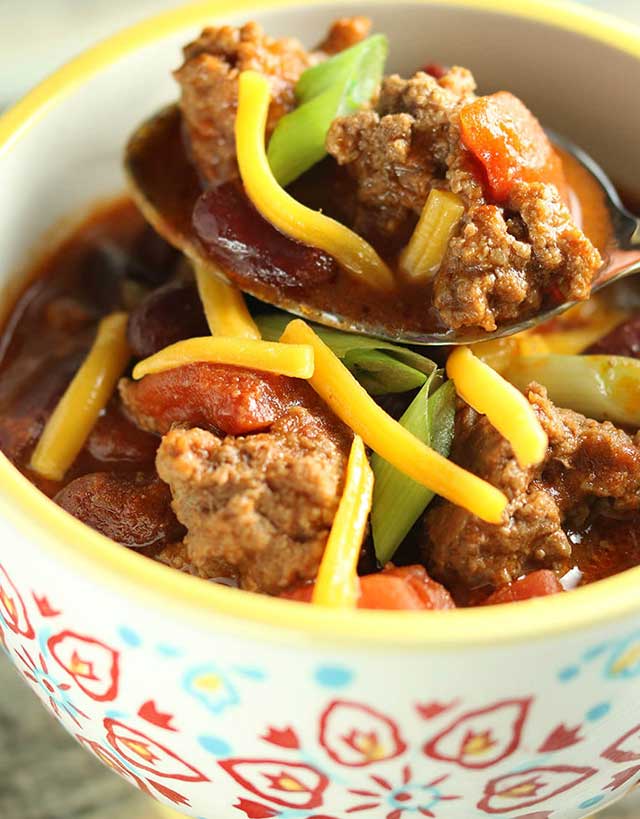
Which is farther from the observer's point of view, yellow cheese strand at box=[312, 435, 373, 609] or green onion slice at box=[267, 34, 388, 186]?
green onion slice at box=[267, 34, 388, 186]

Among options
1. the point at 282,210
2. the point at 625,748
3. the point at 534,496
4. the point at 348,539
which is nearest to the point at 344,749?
the point at 348,539

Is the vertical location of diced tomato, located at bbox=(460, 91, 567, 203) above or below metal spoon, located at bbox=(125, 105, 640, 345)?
above

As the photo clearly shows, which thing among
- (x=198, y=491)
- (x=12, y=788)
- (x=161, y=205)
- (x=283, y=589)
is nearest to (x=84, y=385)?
(x=161, y=205)

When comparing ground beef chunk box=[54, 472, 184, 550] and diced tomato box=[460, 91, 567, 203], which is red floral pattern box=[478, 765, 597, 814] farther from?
diced tomato box=[460, 91, 567, 203]

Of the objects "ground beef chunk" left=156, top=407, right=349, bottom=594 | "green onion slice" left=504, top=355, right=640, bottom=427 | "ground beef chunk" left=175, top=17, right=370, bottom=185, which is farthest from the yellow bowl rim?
"ground beef chunk" left=175, top=17, right=370, bottom=185

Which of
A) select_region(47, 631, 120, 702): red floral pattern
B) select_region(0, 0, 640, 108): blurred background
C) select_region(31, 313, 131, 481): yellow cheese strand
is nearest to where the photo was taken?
select_region(47, 631, 120, 702): red floral pattern

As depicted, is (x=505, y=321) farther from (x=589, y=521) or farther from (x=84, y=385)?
(x=84, y=385)

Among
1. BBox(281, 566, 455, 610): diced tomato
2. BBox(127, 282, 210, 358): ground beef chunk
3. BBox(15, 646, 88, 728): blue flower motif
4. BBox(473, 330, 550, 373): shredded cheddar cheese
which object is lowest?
BBox(15, 646, 88, 728): blue flower motif

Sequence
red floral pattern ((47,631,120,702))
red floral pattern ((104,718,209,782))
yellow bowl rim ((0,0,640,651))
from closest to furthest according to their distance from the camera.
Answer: yellow bowl rim ((0,0,640,651))
red floral pattern ((47,631,120,702))
red floral pattern ((104,718,209,782))
